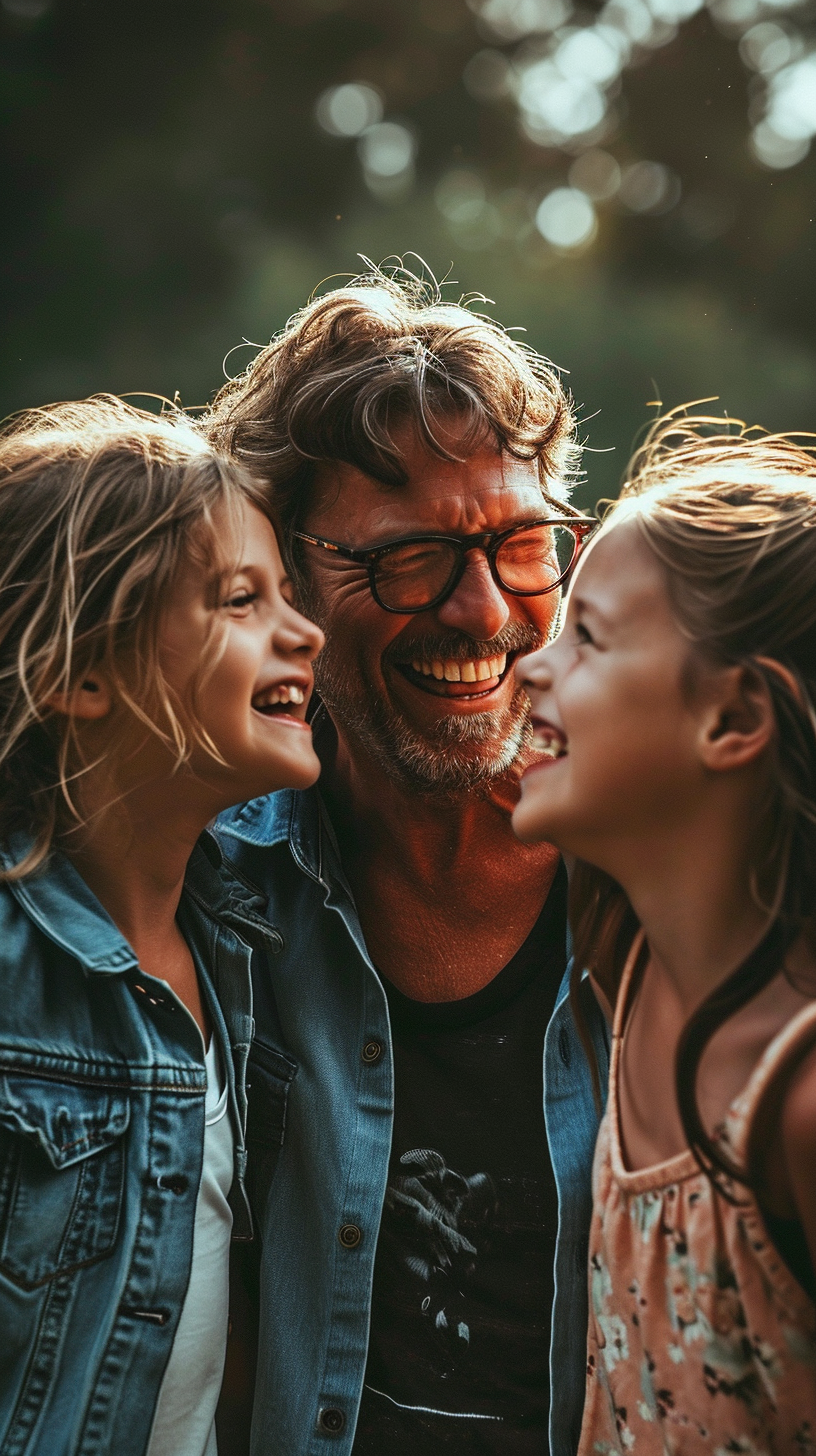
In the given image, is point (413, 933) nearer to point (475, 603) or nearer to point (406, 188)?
point (475, 603)

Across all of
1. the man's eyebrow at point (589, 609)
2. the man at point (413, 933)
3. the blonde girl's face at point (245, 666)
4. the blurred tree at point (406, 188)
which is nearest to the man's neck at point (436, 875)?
the man at point (413, 933)

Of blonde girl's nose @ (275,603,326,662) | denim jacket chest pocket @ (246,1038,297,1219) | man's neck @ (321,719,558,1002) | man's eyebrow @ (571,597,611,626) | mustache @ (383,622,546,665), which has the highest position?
mustache @ (383,622,546,665)

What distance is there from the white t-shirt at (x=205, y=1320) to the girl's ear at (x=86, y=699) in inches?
22.0

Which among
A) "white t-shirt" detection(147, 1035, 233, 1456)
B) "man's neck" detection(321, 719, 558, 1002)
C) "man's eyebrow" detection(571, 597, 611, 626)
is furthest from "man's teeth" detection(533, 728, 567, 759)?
"white t-shirt" detection(147, 1035, 233, 1456)

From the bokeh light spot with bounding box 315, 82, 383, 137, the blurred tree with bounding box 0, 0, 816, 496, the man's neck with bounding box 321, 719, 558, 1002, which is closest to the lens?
the man's neck with bounding box 321, 719, 558, 1002

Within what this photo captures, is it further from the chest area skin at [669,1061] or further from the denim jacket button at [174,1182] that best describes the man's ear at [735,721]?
the denim jacket button at [174,1182]

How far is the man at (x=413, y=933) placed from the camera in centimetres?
185

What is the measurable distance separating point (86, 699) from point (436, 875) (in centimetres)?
78

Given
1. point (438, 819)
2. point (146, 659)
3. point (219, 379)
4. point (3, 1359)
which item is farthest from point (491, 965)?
Answer: point (219, 379)

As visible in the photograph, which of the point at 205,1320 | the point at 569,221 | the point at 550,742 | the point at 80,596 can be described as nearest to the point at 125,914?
the point at 80,596

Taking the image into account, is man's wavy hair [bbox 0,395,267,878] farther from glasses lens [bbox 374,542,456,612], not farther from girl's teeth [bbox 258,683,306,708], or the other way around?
glasses lens [bbox 374,542,456,612]

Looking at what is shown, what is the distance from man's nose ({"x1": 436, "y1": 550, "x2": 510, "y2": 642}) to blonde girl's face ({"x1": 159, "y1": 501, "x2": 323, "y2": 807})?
0.37m

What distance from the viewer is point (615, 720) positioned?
4.84ft

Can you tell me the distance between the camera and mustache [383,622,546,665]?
2262 millimetres
